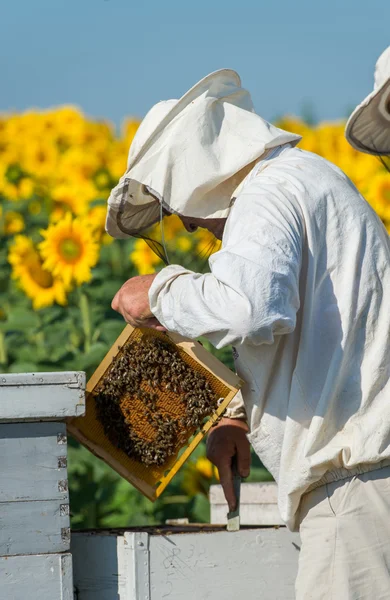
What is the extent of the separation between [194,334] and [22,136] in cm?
734

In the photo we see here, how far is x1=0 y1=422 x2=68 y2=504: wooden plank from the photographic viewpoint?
266 centimetres

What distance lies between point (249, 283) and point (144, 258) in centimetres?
426

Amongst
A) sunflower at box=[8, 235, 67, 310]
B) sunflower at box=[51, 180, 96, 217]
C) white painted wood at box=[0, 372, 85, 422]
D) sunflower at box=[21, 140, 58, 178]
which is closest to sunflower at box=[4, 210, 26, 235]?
sunflower at box=[51, 180, 96, 217]

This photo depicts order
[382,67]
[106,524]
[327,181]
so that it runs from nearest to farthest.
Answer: [327,181] → [382,67] → [106,524]

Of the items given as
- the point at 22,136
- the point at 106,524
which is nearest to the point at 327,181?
the point at 106,524

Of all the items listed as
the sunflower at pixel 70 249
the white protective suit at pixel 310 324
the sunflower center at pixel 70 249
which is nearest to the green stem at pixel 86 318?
the sunflower at pixel 70 249

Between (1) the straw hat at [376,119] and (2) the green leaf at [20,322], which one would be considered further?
(2) the green leaf at [20,322]

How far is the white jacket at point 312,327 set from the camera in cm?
250

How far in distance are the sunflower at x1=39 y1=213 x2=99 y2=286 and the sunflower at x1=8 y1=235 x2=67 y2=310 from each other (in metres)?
0.23

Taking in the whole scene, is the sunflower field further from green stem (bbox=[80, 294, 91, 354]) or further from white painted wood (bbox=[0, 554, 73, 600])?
white painted wood (bbox=[0, 554, 73, 600])

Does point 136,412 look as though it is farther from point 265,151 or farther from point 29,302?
point 29,302

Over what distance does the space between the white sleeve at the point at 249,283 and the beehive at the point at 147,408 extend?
371 mm

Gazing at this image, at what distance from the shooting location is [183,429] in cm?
298

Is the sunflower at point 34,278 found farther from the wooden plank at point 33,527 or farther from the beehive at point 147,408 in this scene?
the wooden plank at point 33,527
